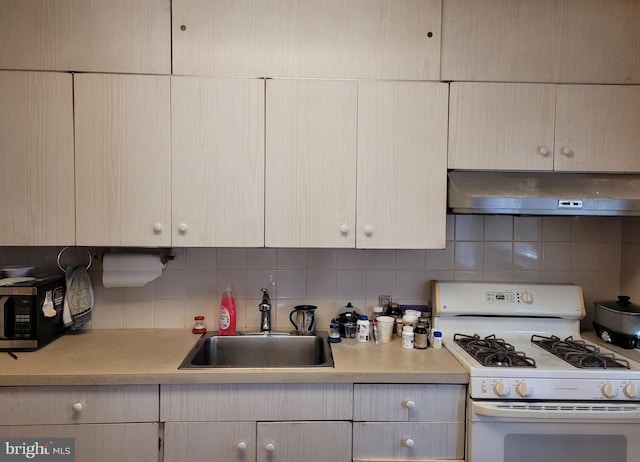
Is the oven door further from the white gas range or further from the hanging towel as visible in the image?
the hanging towel

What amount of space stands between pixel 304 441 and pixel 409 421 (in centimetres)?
39

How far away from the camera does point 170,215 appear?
68.7 inches

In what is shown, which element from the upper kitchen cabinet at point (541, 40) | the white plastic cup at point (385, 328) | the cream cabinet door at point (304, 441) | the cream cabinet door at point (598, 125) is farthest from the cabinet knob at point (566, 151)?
the cream cabinet door at point (304, 441)

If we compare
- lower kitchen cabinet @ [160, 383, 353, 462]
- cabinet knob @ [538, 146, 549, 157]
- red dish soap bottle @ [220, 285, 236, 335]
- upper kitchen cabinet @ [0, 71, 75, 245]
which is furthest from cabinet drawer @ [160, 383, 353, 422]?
cabinet knob @ [538, 146, 549, 157]

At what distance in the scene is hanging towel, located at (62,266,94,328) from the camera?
1.94 metres

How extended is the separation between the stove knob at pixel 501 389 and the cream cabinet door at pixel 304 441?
0.55m

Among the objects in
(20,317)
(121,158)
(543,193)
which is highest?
(121,158)

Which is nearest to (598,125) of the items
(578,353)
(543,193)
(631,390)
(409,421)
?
(543,193)

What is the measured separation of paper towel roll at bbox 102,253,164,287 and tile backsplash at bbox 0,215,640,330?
106 mm

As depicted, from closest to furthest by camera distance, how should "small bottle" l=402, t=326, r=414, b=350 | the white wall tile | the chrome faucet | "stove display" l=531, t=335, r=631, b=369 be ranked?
"stove display" l=531, t=335, r=631, b=369 < "small bottle" l=402, t=326, r=414, b=350 < the chrome faucet < the white wall tile

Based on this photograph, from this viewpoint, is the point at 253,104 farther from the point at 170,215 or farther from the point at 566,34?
the point at 566,34

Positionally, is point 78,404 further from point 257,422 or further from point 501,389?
point 501,389

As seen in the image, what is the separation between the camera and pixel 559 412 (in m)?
1.52

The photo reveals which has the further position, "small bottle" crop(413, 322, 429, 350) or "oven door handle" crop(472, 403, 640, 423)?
"small bottle" crop(413, 322, 429, 350)
